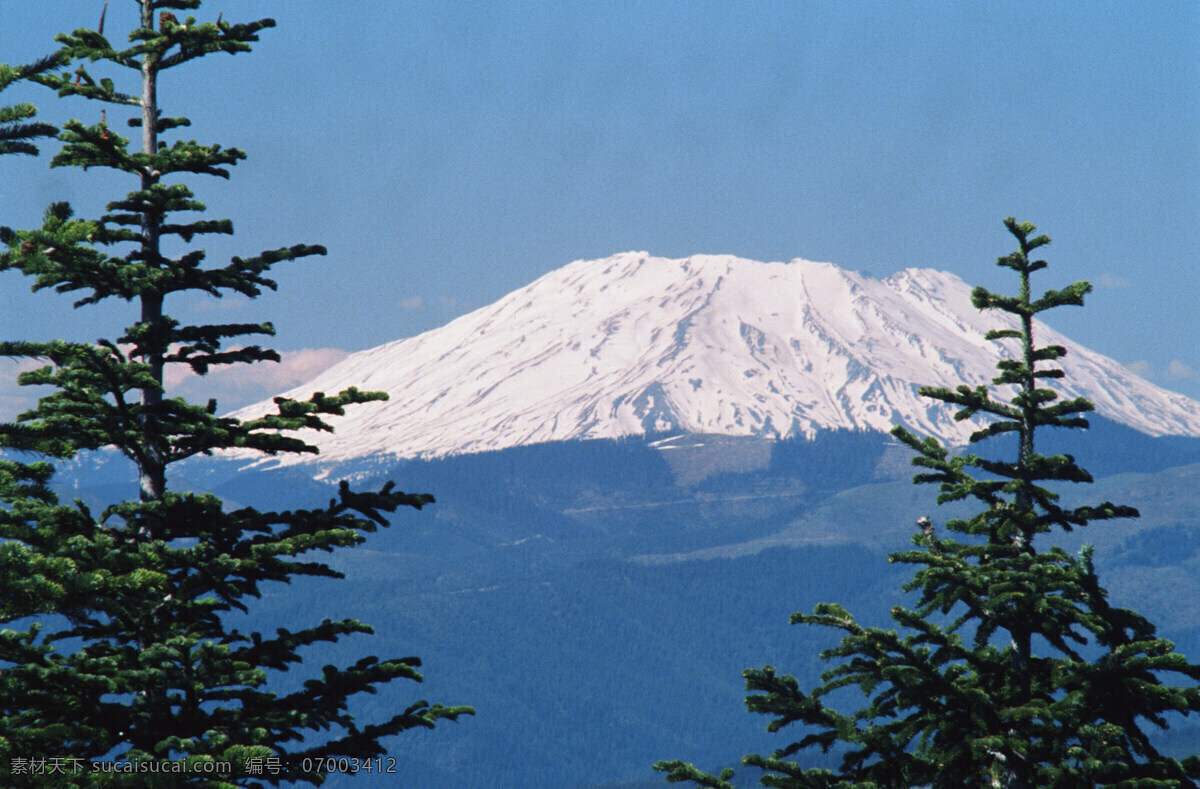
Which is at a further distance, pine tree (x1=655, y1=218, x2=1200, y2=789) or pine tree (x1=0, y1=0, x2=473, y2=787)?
pine tree (x1=655, y1=218, x2=1200, y2=789)

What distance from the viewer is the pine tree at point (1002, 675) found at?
1532cm

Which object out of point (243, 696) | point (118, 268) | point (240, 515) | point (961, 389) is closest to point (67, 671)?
point (243, 696)

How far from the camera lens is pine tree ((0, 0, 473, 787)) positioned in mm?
12398

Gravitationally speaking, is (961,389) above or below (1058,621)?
above

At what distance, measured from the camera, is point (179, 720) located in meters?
15.2

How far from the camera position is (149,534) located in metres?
16.5

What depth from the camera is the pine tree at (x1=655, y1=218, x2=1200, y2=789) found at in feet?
50.3

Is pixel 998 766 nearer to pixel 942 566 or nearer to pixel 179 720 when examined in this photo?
pixel 942 566

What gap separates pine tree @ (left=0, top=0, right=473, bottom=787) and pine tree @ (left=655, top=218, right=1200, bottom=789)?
A: 17.0 ft

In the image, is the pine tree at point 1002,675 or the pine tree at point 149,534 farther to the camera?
the pine tree at point 1002,675

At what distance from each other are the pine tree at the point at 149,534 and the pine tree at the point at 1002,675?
5171 millimetres

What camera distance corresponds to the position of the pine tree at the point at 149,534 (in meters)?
12.4

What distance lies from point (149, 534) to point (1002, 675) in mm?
11829

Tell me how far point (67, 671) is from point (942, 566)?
411 inches
